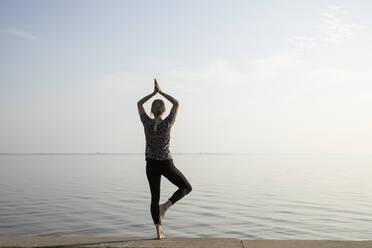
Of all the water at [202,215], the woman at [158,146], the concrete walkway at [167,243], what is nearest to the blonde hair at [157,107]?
the woman at [158,146]

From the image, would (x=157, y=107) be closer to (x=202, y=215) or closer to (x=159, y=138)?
(x=159, y=138)

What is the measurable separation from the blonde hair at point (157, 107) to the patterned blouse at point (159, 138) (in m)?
0.13

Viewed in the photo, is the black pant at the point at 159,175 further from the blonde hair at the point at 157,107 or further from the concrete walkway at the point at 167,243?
the blonde hair at the point at 157,107

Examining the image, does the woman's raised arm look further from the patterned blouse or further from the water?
the water

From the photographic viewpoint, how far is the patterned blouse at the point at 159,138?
19.8 ft

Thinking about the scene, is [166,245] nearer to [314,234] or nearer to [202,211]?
[314,234]

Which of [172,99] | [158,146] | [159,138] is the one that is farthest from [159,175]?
[172,99]

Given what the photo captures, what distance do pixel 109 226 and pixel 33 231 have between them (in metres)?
2.69

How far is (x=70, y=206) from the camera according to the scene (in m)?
19.2

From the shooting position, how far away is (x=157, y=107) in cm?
607

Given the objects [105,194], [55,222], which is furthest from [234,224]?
[105,194]

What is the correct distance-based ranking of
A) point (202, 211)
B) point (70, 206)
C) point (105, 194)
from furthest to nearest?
point (105, 194), point (70, 206), point (202, 211)

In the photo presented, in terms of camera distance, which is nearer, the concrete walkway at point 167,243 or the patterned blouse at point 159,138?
the concrete walkway at point 167,243

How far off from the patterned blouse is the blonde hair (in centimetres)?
13
